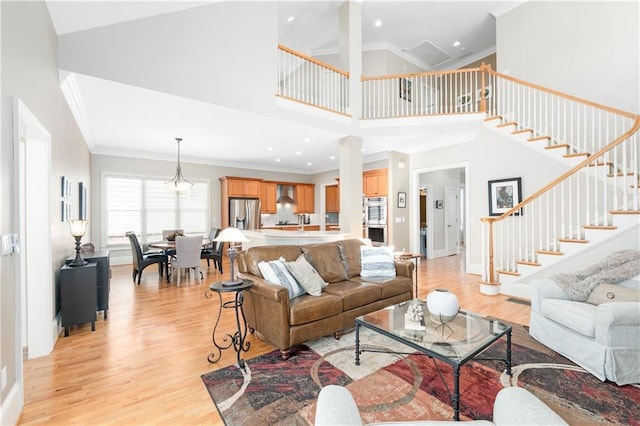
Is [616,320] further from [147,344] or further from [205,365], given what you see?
[147,344]

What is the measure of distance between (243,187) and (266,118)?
416 centimetres

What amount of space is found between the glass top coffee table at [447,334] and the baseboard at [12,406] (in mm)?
2281

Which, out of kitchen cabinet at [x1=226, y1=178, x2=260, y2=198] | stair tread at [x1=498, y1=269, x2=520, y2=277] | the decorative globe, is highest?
kitchen cabinet at [x1=226, y1=178, x2=260, y2=198]

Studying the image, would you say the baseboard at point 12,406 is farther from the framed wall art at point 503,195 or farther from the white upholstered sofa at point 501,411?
the framed wall art at point 503,195

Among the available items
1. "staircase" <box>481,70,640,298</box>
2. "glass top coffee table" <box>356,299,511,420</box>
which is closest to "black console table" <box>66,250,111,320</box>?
"glass top coffee table" <box>356,299,511,420</box>

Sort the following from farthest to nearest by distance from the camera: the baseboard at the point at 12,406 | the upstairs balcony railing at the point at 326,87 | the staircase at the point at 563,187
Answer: the upstairs balcony railing at the point at 326,87, the staircase at the point at 563,187, the baseboard at the point at 12,406

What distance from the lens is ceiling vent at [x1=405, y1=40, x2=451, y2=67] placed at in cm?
746

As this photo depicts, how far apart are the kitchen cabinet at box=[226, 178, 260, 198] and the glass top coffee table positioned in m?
6.61

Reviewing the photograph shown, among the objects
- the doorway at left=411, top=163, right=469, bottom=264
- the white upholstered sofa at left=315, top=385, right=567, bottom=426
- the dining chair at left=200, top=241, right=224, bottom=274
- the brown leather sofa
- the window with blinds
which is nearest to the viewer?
the white upholstered sofa at left=315, top=385, right=567, bottom=426

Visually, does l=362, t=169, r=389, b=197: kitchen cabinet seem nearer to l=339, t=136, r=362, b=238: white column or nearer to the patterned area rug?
l=339, t=136, r=362, b=238: white column

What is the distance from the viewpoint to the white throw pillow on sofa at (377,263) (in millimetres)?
3654

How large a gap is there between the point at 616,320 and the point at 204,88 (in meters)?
4.94

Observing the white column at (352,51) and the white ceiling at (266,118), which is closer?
the white ceiling at (266,118)

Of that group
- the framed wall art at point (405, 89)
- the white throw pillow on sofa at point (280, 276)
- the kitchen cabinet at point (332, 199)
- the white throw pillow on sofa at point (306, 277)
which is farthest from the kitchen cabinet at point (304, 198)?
the white throw pillow on sofa at point (280, 276)
